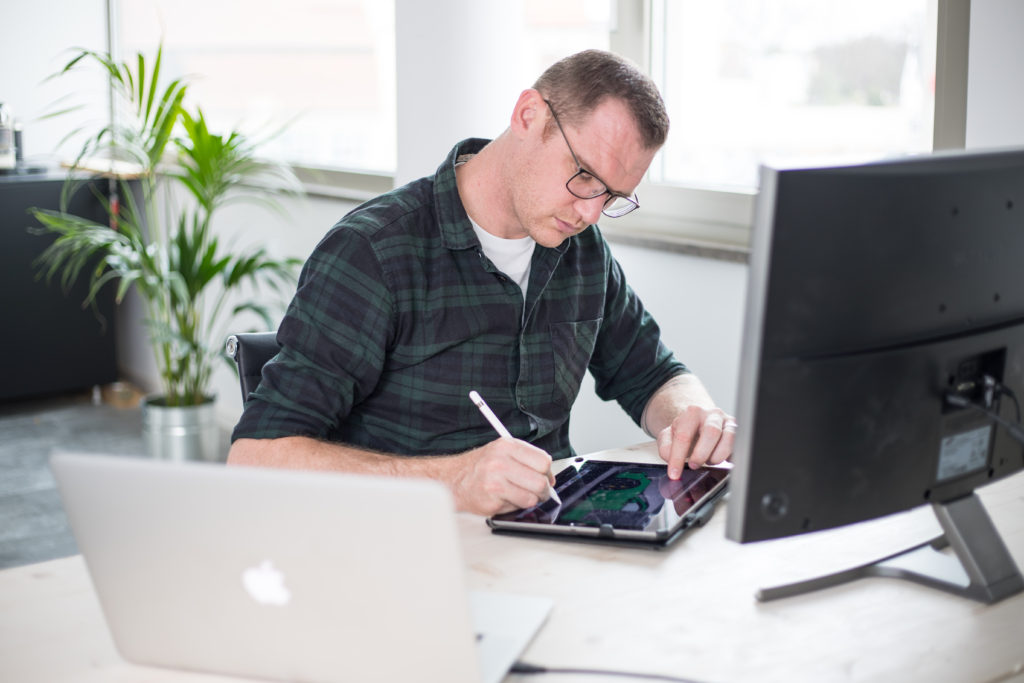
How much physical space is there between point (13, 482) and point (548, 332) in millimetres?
2572

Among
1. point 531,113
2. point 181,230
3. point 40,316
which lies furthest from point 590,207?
point 40,316

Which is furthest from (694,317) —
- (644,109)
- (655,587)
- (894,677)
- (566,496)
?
(894,677)

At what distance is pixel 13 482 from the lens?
11.8 feet

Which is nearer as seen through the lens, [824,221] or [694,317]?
[824,221]

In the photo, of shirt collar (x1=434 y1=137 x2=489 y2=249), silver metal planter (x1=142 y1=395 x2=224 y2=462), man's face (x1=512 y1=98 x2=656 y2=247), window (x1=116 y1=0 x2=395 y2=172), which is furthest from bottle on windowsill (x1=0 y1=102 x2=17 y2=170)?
man's face (x1=512 y1=98 x2=656 y2=247)

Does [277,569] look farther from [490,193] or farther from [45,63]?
[45,63]

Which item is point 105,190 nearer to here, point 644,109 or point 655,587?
point 644,109

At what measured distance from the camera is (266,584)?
86 centimetres

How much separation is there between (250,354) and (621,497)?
2.16 feet

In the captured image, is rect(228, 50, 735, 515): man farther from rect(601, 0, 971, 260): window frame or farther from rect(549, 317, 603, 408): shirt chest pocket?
rect(601, 0, 971, 260): window frame

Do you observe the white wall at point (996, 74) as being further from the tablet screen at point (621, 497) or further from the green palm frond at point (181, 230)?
the green palm frond at point (181, 230)

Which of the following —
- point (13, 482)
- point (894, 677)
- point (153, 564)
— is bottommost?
point (13, 482)

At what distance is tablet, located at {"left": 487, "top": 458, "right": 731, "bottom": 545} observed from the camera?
4.08ft

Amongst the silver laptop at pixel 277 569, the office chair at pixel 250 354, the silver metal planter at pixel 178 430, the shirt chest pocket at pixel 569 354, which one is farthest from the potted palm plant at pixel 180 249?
the silver laptop at pixel 277 569
